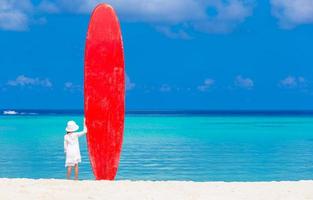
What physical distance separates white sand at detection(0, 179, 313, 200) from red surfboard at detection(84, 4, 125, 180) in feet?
4.10

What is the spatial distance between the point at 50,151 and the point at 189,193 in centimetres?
1555

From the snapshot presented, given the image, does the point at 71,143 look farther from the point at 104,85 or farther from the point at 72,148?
the point at 104,85

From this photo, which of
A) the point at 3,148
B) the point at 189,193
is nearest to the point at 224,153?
the point at 3,148

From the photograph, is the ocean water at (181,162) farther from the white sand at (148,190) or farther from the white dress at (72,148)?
the white sand at (148,190)

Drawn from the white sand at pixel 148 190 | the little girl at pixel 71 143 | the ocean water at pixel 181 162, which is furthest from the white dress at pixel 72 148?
the ocean water at pixel 181 162

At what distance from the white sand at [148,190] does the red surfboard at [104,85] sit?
1.25 metres

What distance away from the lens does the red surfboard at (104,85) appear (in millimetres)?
11055

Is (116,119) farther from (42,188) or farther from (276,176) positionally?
(276,176)

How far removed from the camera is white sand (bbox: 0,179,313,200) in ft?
29.5

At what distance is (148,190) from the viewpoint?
9.47 m

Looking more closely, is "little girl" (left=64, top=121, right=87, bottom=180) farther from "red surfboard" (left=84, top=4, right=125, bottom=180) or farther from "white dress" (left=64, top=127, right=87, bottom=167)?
"red surfboard" (left=84, top=4, right=125, bottom=180)

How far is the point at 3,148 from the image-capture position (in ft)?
83.6

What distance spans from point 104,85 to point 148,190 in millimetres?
2292

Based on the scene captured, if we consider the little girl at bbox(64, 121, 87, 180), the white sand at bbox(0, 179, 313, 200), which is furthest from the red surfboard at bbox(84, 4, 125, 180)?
the white sand at bbox(0, 179, 313, 200)
